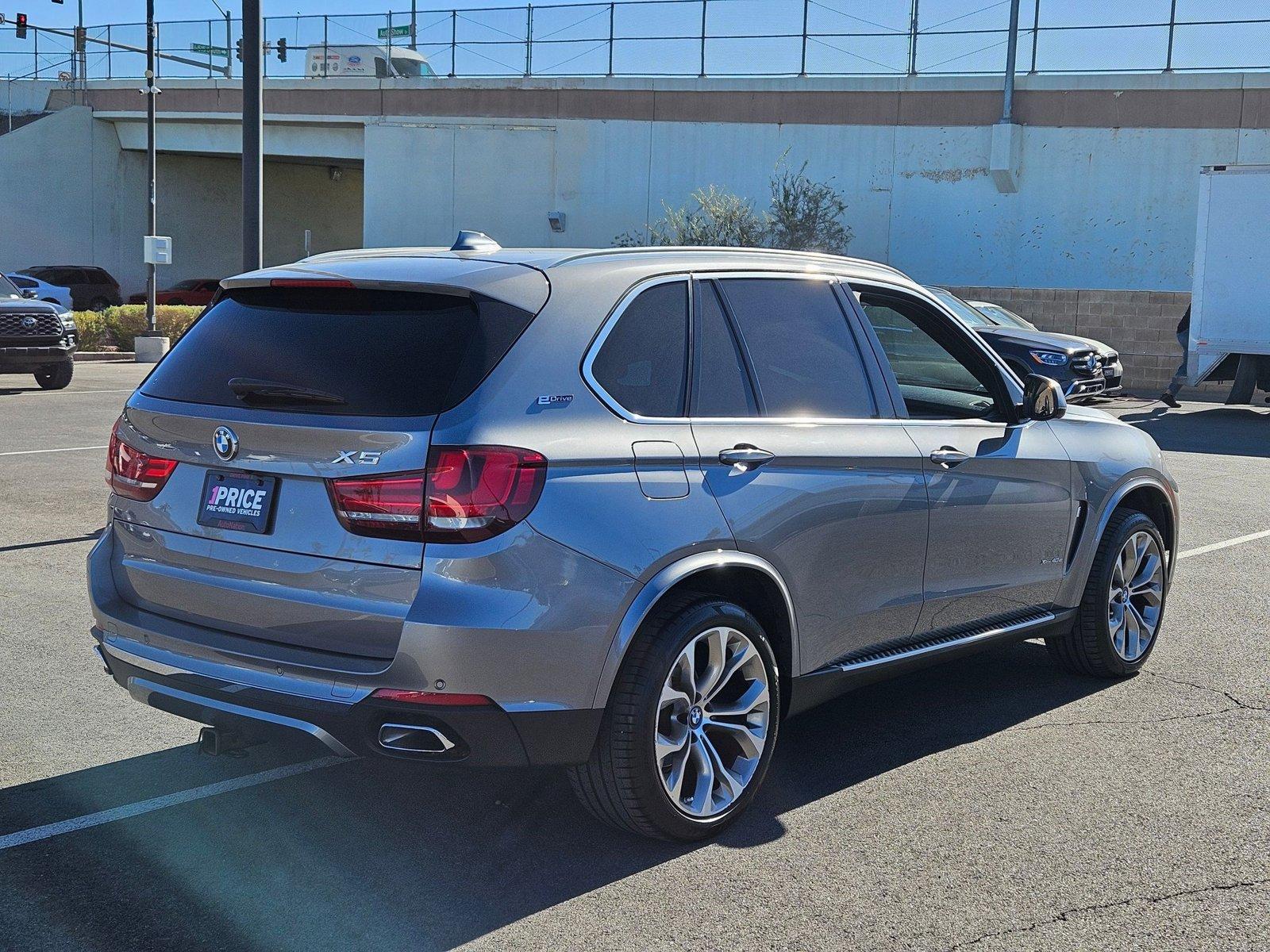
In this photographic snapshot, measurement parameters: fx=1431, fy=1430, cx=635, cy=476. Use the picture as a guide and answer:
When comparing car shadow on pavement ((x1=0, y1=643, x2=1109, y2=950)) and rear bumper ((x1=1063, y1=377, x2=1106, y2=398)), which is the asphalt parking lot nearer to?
car shadow on pavement ((x1=0, y1=643, x2=1109, y2=950))

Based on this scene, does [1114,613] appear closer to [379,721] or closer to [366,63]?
[379,721]

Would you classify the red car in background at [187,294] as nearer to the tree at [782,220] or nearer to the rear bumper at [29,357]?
the tree at [782,220]

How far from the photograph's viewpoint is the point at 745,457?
4.39 m

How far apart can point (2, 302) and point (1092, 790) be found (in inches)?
734

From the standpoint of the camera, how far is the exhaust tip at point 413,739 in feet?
12.4

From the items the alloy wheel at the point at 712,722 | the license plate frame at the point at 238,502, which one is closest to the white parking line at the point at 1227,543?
the alloy wheel at the point at 712,722

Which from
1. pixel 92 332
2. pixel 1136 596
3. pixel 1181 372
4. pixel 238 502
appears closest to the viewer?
pixel 238 502

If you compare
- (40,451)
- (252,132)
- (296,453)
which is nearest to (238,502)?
(296,453)

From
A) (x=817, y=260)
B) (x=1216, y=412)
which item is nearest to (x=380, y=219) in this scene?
(x=1216, y=412)

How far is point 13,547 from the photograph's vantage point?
8484 mm

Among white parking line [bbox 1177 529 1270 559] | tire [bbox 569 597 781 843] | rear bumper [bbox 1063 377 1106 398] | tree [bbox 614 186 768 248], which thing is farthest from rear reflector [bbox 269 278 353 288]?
tree [bbox 614 186 768 248]

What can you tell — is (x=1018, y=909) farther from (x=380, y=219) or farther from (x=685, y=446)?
(x=380, y=219)

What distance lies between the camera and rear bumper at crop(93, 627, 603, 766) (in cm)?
378

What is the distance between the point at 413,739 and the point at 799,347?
1.93 metres
